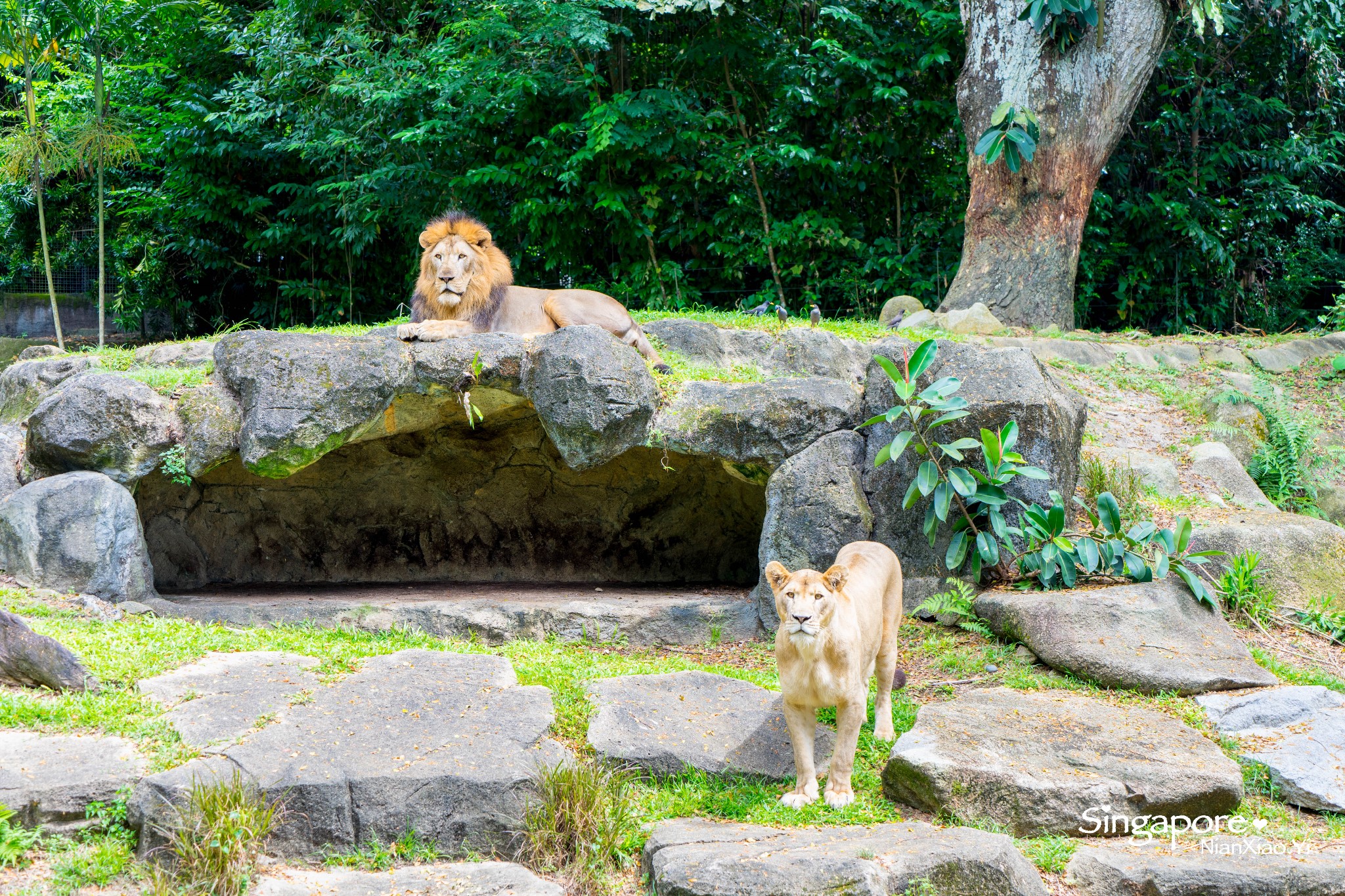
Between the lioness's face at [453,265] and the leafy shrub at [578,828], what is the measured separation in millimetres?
4463

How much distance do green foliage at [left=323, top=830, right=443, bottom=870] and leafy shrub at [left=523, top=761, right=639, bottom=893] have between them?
0.42 metres

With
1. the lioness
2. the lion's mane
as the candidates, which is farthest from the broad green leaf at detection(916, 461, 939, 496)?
the lion's mane

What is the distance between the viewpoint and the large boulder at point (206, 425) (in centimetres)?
712

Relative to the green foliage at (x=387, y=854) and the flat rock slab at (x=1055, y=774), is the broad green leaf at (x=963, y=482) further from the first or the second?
the green foliage at (x=387, y=854)

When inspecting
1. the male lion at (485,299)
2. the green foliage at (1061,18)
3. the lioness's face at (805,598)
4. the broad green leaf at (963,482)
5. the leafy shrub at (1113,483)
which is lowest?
the lioness's face at (805,598)

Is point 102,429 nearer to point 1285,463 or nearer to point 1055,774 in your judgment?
point 1055,774

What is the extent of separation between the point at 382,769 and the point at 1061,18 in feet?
32.7

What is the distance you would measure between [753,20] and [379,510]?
841 cm

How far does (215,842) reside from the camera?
4.11 metres

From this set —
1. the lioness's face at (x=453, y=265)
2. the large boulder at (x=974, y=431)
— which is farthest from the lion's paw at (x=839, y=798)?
the lioness's face at (x=453, y=265)

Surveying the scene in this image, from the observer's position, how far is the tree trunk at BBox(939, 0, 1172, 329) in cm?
1105

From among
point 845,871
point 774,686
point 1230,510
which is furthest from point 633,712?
point 1230,510

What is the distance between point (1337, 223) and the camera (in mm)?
14625

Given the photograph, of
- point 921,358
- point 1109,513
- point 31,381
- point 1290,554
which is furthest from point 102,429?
point 1290,554
